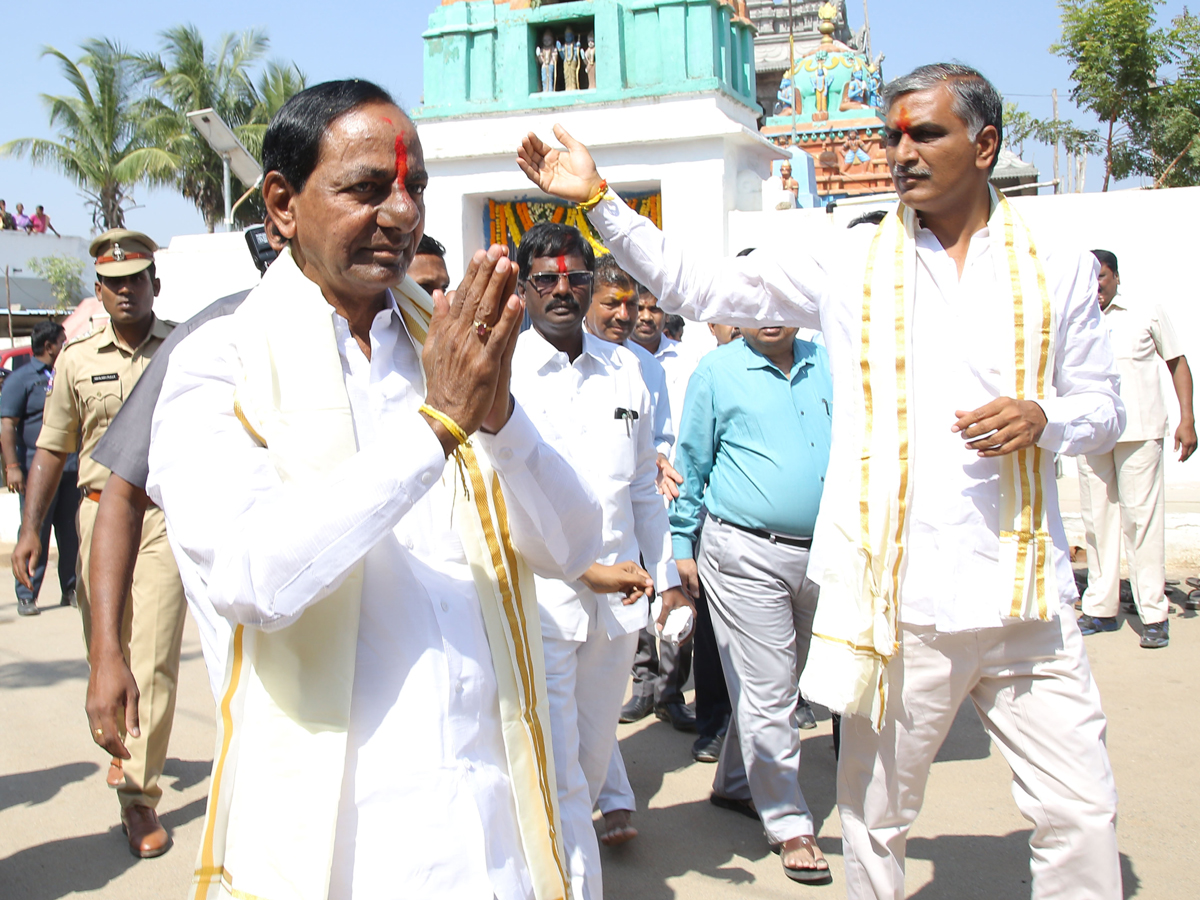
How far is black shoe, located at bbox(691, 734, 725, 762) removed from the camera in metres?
4.69

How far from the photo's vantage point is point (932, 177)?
2658 mm

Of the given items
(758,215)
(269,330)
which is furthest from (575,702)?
(758,215)

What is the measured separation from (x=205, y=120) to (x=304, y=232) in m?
8.91

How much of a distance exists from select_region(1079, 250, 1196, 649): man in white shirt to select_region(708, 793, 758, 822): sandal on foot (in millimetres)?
3066

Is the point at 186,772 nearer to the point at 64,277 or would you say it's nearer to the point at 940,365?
the point at 940,365

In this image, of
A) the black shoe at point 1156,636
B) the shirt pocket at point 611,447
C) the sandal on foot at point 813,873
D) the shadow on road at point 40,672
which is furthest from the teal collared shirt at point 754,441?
the shadow on road at point 40,672

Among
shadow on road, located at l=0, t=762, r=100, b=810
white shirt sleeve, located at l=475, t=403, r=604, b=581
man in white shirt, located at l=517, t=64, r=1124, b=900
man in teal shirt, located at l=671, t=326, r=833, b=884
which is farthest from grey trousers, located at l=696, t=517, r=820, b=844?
shadow on road, located at l=0, t=762, r=100, b=810

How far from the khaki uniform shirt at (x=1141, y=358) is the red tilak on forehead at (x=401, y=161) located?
554cm

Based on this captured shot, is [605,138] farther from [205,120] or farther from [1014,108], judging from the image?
[1014,108]

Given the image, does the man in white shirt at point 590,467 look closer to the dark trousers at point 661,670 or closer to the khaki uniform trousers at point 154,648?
the dark trousers at point 661,670

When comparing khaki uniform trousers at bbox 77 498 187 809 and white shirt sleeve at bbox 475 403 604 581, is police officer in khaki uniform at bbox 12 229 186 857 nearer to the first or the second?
khaki uniform trousers at bbox 77 498 187 809

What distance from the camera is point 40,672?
605 centimetres

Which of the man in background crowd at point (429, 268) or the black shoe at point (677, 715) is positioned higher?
the man in background crowd at point (429, 268)

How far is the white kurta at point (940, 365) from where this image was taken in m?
2.59
